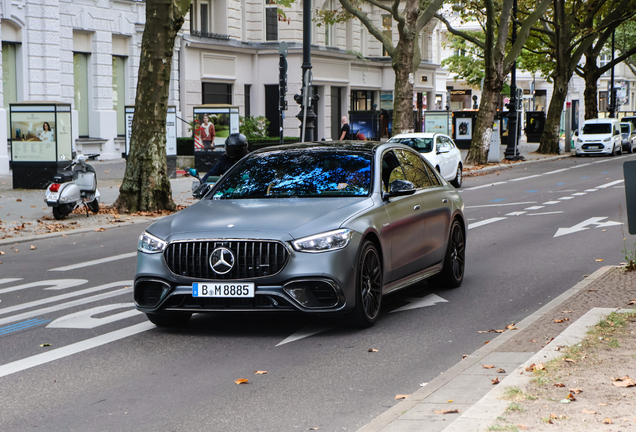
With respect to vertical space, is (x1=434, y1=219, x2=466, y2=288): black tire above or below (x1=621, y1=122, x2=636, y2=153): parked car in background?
below

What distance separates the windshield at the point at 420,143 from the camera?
25.4 metres

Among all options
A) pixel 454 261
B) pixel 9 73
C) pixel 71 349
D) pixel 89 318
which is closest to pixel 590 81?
pixel 9 73

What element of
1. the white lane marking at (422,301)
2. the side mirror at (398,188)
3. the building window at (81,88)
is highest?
the building window at (81,88)

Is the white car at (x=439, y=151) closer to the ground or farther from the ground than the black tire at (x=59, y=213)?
farther from the ground

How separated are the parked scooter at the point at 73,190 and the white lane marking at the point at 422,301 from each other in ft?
29.8

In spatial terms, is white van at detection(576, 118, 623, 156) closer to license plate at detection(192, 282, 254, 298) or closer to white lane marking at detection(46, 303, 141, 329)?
white lane marking at detection(46, 303, 141, 329)

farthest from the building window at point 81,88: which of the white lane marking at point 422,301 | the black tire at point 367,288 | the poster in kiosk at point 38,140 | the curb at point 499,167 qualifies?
the black tire at point 367,288

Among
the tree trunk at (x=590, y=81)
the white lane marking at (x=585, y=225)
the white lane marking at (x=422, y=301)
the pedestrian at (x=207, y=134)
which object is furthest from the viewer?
the tree trunk at (x=590, y=81)

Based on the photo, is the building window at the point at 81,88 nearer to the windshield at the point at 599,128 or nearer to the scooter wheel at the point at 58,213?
→ the scooter wheel at the point at 58,213

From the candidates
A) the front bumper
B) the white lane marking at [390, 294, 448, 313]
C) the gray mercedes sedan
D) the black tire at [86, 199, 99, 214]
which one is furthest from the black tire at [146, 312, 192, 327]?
the black tire at [86, 199, 99, 214]

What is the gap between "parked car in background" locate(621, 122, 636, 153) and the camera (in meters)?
50.1

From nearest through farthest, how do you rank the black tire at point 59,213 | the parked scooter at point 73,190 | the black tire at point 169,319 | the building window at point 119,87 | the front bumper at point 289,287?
the front bumper at point 289,287 < the black tire at point 169,319 < the parked scooter at point 73,190 < the black tire at point 59,213 < the building window at point 119,87

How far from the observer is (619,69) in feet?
397

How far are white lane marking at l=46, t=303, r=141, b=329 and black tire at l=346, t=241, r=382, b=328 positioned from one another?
Result: 2.06 metres
